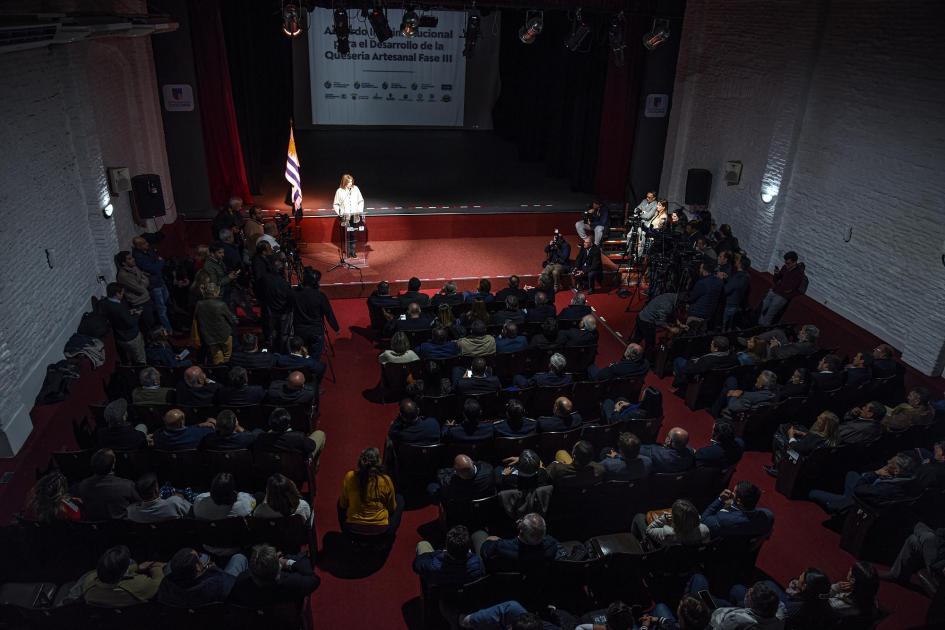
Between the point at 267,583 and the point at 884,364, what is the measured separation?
21.2ft

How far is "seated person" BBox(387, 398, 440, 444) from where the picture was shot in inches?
217

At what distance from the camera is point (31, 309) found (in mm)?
6551

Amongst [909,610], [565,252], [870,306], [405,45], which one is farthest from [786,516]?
[405,45]

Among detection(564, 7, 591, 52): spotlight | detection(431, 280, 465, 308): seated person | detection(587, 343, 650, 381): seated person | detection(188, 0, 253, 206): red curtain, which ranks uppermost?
detection(564, 7, 591, 52): spotlight

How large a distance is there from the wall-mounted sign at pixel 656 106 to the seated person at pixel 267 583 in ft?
38.8

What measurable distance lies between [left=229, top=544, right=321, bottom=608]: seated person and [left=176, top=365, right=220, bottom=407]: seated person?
2346mm

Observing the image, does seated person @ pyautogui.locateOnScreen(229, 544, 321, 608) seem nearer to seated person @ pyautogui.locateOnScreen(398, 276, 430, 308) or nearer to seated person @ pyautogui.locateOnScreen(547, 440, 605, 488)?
seated person @ pyautogui.locateOnScreen(547, 440, 605, 488)

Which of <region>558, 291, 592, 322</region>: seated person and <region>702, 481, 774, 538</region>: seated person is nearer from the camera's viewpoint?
<region>702, 481, 774, 538</region>: seated person

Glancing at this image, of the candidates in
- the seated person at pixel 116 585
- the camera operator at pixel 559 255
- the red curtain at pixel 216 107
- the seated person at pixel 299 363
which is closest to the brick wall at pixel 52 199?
the red curtain at pixel 216 107

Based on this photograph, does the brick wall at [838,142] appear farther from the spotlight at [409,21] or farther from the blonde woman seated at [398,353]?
the blonde woman seated at [398,353]

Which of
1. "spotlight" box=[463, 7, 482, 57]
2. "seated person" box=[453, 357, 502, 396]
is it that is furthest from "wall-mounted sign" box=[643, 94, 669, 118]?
"seated person" box=[453, 357, 502, 396]

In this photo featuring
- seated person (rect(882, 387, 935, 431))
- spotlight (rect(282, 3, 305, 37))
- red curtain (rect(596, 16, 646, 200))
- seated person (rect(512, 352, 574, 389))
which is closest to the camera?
seated person (rect(882, 387, 935, 431))

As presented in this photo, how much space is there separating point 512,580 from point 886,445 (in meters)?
4.10

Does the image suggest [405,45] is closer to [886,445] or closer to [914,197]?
[914,197]
